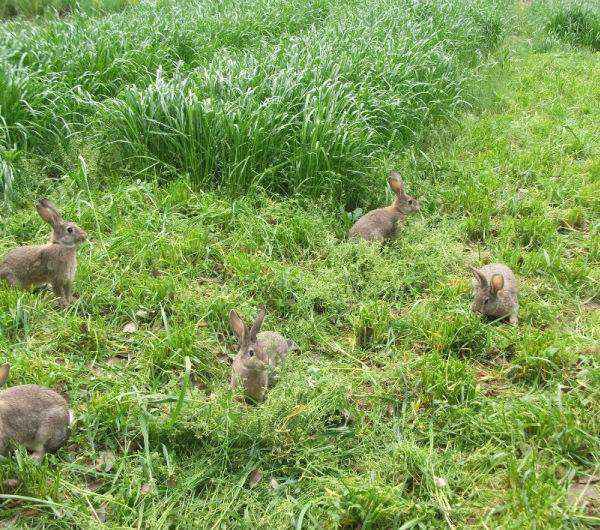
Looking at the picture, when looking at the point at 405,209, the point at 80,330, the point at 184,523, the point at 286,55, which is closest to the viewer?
the point at 184,523

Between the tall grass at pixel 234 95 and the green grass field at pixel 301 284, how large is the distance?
0.04 metres

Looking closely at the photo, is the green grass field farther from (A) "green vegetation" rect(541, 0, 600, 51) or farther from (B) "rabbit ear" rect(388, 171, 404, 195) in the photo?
(A) "green vegetation" rect(541, 0, 600, 51)

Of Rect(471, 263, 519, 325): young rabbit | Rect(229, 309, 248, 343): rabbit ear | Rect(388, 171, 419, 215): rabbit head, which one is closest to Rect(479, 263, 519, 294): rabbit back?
Rect(471, 263, 519, 325): young rabbit

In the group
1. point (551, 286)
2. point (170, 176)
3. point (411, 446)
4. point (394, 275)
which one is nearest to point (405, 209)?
point (394, 275)

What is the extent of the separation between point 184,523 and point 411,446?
1.12 metres

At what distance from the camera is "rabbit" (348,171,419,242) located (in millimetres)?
4804

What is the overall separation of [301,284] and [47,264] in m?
1.69

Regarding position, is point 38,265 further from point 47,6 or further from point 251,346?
point 47,6

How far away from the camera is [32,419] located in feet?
Result: 9.61

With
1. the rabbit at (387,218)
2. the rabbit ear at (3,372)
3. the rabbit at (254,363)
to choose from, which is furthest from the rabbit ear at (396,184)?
the rabbit ear at (3,372)

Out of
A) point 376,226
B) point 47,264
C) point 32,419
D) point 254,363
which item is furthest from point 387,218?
point 32,419

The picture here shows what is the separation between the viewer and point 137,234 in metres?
4.72

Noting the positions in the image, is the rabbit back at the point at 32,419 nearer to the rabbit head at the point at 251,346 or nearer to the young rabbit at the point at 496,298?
the rabbit head at the point at 251,346

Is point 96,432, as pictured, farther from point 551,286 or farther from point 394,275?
point 551,286
